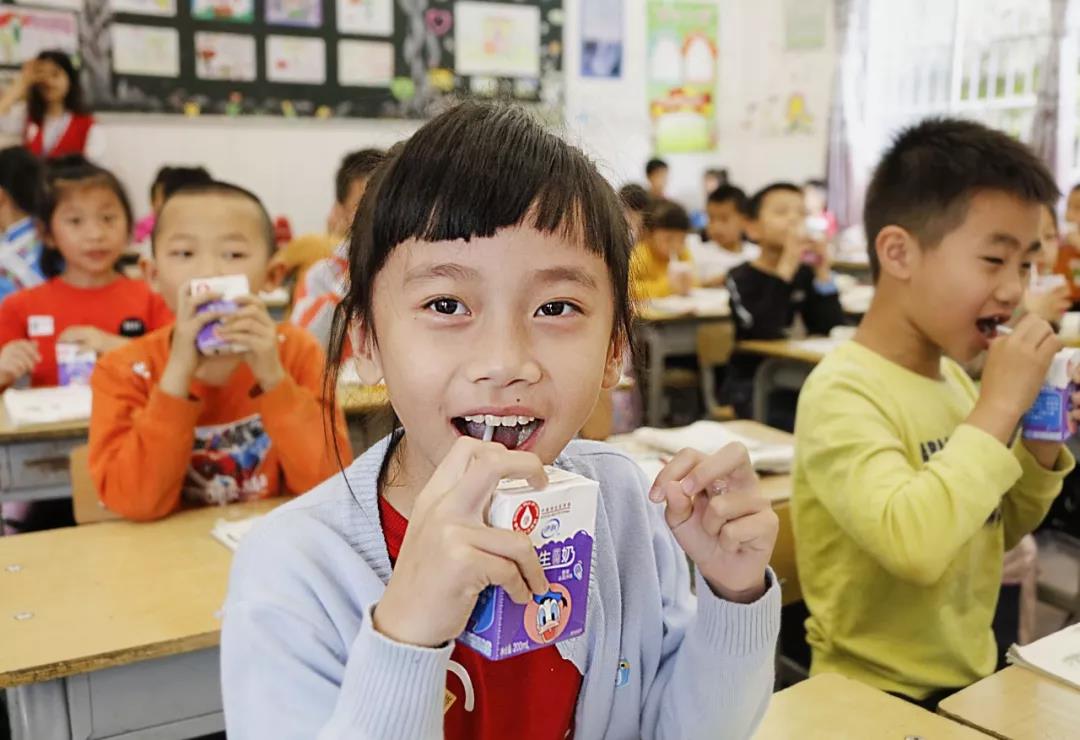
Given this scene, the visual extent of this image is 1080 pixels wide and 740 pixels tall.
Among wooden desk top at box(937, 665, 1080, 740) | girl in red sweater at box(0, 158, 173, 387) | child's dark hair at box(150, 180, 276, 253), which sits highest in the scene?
child's dark hair at box(150, 180, 276, 253)

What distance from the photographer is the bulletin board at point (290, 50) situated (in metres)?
6.05

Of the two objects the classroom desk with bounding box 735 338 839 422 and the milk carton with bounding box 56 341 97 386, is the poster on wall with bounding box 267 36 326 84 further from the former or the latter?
the milk carton with bounding box 56 341 97 386

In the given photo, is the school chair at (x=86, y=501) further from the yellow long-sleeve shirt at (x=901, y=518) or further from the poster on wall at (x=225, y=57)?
the poster on wall at (x=225, y=57)

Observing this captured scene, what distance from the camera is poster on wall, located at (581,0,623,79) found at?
7.91m

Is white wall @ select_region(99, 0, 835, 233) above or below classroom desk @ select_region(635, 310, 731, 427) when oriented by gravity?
above

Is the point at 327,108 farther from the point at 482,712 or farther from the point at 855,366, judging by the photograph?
the point at 482,712

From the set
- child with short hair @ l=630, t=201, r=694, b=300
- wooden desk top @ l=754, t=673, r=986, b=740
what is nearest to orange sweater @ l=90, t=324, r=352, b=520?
wooden desk top @ l=754, t=673, r=986, b=740

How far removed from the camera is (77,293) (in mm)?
3082

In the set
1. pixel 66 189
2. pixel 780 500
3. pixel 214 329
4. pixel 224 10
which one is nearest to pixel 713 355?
pixel 780 500

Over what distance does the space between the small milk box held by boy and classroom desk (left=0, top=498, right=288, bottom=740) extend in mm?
736

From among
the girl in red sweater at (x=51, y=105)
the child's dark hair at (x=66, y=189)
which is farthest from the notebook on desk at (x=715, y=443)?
the girl in red sweater at (x=51, y=105)

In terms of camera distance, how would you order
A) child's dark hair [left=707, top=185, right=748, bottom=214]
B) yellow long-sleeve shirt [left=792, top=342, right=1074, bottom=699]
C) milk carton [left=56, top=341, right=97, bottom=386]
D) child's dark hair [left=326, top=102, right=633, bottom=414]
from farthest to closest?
child's dark hair [left=707, top=185, right=748, bottom=214] < milk carton [left=56, top=341, right=97, bottom=386] < yellow long-sleeve shirt [left=792, top=342, right=1074, bottom=699] < child's dark hair [left=326, top=102, right=633, bottom=414]

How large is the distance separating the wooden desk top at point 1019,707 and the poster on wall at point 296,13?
640cm

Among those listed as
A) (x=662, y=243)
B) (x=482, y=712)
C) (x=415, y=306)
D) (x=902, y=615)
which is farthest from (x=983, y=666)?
(x=662, y=243)
